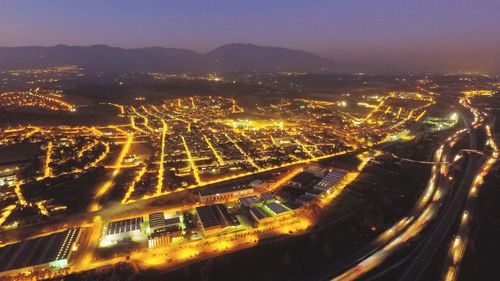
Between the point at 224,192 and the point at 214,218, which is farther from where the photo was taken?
the point at 224,192

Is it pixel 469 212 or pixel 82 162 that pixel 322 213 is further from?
pixel 82 162

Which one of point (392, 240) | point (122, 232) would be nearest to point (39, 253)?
point (122, 232)

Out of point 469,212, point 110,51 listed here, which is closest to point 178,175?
point 469,212

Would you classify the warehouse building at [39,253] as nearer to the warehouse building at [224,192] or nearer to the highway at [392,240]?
the warehouse building at [224,192]

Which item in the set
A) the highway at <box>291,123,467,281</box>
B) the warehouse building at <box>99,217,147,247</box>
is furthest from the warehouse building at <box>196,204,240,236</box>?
the highway at <box>291,123,467,281</box>

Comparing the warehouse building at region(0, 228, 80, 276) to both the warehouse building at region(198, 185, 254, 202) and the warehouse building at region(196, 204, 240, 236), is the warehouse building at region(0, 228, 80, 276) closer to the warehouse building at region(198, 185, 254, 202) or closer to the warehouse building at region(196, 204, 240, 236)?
the warehouse building at region(196, 204, 240, 236)

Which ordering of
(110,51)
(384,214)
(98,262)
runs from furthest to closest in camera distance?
(110,51) < (384,214) < (98,262)

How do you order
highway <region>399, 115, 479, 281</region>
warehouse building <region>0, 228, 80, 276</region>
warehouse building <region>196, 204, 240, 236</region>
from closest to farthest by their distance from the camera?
highway <region>399, 115, 479, 281</region> → warehouse building <region>0, 228, 80, 276</region> → warehouse building <region>196, 204, 240, 236</region>

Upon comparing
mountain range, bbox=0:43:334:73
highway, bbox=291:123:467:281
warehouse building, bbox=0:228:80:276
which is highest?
mountain range, bbox=0:43:334:73

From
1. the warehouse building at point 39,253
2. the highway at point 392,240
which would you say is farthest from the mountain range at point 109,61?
the warehouse building at point 39,253

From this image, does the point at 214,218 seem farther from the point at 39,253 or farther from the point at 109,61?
the point at 109,61

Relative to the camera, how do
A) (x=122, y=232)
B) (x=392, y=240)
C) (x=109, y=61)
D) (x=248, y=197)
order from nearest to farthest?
(x=392, y=240) < (x=122, y=232) < (x=248, y=197) < (x=109, y=61)
